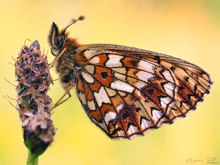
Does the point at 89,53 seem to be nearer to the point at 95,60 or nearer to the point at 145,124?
the point at 95,60

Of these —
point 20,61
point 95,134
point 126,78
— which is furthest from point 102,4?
point 20,61

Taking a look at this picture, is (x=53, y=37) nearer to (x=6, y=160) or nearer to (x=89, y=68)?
(x=89, y=68)

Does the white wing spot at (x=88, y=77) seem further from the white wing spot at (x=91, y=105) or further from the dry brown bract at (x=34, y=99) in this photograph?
the dry brown bract at (x=34, y=99)

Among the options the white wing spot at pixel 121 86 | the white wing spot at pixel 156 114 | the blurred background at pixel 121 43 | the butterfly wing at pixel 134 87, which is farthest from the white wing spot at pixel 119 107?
the blurred background at pixel 121 43

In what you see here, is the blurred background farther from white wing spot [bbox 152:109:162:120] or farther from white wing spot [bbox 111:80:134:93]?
white wing spot [bbox 152:109:162:120]

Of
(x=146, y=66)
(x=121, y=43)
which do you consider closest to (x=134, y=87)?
(x=146, y=66)
